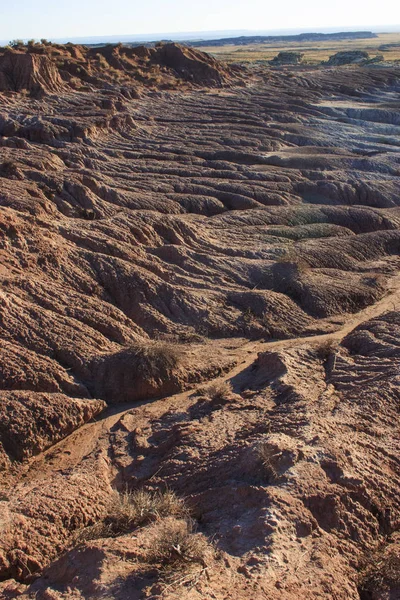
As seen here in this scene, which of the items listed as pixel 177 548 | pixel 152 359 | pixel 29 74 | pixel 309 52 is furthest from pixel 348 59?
pixel 177 548

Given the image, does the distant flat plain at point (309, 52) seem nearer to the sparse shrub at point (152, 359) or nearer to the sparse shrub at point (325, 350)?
the sparse shrub at point (325, 350)

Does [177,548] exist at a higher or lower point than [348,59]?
lower

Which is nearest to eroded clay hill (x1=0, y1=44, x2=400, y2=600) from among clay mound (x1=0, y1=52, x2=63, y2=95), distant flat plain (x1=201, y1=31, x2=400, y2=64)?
clay mound (x1=0, y1=52, x2=63, y2=95)

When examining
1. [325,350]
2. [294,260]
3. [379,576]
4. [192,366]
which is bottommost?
[192,366]

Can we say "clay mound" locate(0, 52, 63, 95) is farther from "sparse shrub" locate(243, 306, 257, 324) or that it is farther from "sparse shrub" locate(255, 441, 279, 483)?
"sparse shrub" locate(255, 441, 279, 483)

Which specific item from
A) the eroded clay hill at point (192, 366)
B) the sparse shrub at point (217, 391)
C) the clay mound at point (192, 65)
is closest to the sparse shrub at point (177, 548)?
the eroded clay hill at point (192, 366)

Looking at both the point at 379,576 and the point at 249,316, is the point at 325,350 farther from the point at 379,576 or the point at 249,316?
the point at 379,576

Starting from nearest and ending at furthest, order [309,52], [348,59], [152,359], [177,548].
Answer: [177,548]
[152,359]
[348,59]
[309,52]
